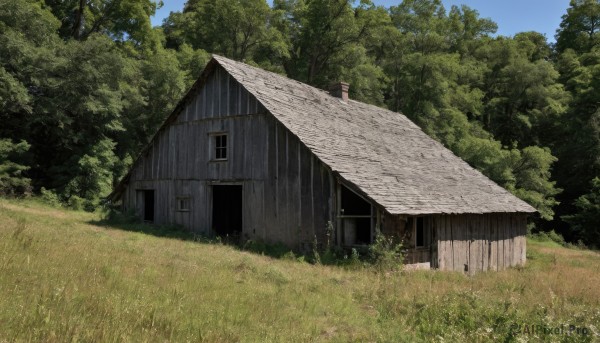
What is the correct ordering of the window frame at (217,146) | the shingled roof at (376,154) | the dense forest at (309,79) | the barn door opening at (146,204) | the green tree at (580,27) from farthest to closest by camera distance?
the green tree at (580,27) < the dense forest at (309,79) < the barn door opening at (146,204) < the window frame at (217,146) < the shingled roof at (376,154)

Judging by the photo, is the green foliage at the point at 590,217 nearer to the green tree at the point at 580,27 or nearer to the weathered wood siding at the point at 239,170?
the green tree at the point at 580,27

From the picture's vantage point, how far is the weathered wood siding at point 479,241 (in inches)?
603

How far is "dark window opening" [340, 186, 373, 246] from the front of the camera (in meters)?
14.5

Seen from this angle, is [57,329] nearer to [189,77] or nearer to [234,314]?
[234,314]

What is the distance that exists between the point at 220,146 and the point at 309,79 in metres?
25.7

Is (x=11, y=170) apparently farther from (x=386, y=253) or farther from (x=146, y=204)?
(x=386, y=253)

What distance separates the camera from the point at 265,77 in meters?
19.3

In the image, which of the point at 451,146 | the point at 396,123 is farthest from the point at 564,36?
the point at 396,123

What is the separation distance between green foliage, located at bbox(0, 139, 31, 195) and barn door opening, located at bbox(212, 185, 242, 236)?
492 inches

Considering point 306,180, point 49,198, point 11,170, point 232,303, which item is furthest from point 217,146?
point 11,170

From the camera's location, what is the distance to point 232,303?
283 inches

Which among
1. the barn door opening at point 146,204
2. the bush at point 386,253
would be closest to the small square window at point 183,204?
the barn door opening at point 146,204

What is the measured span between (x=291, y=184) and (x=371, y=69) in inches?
996

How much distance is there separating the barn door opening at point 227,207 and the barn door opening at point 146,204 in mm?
3084
